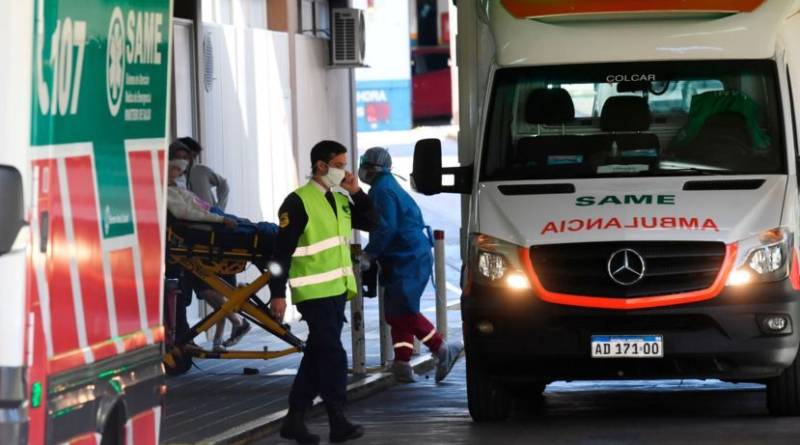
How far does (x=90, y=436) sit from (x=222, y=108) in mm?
12799

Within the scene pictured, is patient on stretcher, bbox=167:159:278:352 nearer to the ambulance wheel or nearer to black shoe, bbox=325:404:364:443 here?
the ambulance wheel

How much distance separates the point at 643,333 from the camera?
11406 millimetres

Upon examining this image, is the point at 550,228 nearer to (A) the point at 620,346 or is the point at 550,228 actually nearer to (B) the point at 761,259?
(A) the point at 620,346

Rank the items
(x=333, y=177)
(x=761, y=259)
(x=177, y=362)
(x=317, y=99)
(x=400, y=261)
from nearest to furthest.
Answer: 1. (x=761, y=259)
2. (x=333, y=177)
3. (x=400, y=261)
4. (x=177, y=362)
5. (x=317, y=99)

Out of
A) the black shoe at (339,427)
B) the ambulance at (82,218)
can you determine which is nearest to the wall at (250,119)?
the black shoe at (339,427)

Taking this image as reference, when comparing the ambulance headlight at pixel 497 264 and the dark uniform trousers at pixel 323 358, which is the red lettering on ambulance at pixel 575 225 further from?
the dark uniform trousers at pixel 323 358

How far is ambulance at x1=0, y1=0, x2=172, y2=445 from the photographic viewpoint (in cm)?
646

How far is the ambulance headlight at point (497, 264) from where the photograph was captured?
1159 cm

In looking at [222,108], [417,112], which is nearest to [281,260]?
[222,108]

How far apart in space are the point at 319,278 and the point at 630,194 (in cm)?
197

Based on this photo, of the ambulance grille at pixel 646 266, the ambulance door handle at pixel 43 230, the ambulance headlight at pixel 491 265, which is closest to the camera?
the ambulance door handle at pixel 43 230

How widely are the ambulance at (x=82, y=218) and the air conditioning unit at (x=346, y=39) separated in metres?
16.2

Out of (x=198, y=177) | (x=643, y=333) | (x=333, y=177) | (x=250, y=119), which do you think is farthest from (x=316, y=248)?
(x=250, y=119)

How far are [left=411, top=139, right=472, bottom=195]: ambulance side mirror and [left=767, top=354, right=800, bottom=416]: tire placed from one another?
2.28 metres
